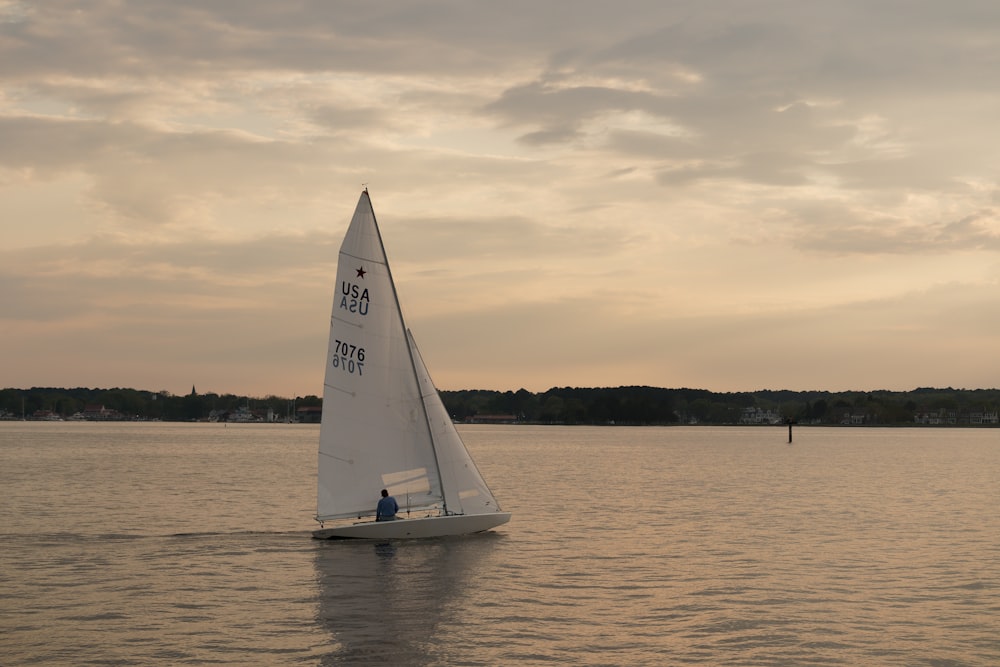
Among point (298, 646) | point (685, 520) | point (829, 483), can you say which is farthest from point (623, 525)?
point (829, 483)

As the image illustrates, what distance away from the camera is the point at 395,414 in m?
40.0

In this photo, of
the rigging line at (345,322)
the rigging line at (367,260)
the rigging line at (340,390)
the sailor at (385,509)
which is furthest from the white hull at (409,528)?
the rigging line at (367,260)

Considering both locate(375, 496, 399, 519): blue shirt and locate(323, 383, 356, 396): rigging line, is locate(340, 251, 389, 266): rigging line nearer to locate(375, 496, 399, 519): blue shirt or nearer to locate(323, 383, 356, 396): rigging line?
locate(323, 383, 356, 396): rigging line

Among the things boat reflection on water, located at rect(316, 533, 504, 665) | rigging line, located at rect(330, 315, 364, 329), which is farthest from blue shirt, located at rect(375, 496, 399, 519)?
rigging line, located at rect(330, 315, 364, 329)

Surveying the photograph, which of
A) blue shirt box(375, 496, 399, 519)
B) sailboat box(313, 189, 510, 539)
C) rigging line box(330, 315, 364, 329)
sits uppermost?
rigging line box(330, 315, 364, 329)

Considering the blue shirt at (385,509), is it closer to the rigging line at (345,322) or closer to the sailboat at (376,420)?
the sailboat at (376,420)

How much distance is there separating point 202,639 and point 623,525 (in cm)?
2986

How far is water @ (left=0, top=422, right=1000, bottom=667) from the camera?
81.5 ft

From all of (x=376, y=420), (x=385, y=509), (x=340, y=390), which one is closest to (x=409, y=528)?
(x=385, y=509)

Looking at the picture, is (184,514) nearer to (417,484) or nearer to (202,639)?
(417,484)

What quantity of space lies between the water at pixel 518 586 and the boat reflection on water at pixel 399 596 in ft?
0.37

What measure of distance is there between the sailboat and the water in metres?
1.44

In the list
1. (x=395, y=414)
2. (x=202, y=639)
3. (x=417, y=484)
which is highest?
(x=395, y=414)

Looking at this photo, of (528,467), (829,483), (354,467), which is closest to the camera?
(354,467)
